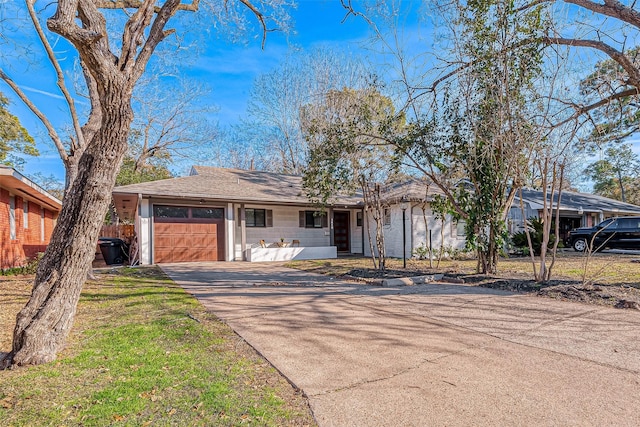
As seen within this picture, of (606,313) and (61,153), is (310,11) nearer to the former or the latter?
(61,153)

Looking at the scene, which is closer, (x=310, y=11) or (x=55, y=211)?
(x=310, y=11)

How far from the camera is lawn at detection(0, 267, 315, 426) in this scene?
253cm

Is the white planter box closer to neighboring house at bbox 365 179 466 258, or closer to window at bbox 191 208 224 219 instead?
window at bbox 191 208 224 219

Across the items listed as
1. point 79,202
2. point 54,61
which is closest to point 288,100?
point 54,61

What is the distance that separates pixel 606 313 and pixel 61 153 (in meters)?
12.6

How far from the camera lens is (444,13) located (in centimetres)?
835

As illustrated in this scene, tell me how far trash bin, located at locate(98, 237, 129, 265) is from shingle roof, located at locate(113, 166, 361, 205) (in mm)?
3444

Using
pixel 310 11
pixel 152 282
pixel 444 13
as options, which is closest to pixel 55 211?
pixel 152 282

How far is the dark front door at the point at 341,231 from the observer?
19.7 meters

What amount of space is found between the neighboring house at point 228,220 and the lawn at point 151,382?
361 inches

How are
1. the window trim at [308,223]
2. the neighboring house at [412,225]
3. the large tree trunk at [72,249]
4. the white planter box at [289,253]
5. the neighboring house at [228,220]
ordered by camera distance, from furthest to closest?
the window trim at [308,223] → the neighboring house at [412,225] → the white planter box at [289,253] → the neighboring house at [228,220] → the large tree trunk at [72,249]

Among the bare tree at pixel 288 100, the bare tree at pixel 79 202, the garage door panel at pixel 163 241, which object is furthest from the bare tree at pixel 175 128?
the bare tree at pixel 79 202

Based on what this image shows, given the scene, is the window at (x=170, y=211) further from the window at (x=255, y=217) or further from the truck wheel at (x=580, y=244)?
the truck wheel at (x=580, y=244)

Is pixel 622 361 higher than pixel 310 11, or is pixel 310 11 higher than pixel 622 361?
pixel 310 11
